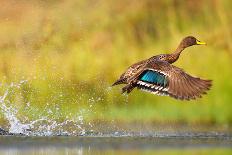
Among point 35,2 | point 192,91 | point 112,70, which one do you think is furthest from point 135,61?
point 192,91

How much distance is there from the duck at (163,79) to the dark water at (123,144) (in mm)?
574

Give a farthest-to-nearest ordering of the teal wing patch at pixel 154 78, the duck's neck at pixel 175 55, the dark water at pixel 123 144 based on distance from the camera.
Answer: the duck's neck at pixel 175 55, the teal wing patch at pixel 154 78, the dark water at pixel 123 144

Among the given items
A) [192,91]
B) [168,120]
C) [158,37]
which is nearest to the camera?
[192,91]

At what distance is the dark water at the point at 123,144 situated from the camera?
62.2 ft

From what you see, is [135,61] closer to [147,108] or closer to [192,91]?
[147,108]

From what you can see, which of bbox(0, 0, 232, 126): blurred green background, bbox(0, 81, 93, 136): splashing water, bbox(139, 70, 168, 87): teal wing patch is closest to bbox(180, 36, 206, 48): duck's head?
bbox(0, 0, 232, 126): blurred green background

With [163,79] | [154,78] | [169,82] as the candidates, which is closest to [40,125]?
[154,78]

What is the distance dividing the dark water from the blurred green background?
2.87ft

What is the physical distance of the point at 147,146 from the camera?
19.4 meters

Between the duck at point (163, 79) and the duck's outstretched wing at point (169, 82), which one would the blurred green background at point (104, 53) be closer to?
the duck at point (163, 79)

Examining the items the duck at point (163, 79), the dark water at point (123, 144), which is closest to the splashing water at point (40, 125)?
the dark water at point (123, 144)

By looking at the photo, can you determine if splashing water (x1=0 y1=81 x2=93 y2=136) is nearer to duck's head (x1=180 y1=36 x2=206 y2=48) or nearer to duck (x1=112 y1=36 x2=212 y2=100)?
duck (x1=112 y1=36 x2=212 y2=100)

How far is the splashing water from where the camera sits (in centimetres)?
2058

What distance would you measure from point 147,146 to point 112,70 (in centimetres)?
290
